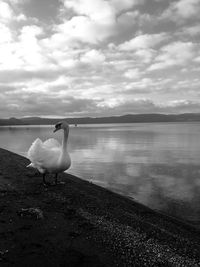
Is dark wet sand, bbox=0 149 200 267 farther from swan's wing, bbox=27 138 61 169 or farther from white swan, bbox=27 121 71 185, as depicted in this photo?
swan's wing, bbox=27 138 61 169

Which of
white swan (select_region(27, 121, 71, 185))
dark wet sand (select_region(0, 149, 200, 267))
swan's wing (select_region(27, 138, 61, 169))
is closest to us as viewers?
dark wet sand (select_region(0, 149, 200, 267))

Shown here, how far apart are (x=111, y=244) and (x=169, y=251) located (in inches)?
68.7

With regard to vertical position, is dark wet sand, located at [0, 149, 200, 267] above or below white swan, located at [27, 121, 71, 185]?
below

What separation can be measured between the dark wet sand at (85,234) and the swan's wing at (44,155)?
4.58 feet

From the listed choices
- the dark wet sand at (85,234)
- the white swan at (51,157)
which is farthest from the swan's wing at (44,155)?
the dark wet sand at (85,234)

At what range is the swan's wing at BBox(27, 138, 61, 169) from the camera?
13.5 metres

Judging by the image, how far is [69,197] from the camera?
1273 cm

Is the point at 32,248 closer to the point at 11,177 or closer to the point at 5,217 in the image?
the point at 5,217

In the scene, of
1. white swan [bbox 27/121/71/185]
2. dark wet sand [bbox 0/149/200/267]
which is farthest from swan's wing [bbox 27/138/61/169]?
dark wet sand [bbox 0/149/200/267]

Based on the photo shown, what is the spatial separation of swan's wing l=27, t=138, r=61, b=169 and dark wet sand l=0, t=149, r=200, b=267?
55.0 inches

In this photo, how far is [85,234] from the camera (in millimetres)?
8711

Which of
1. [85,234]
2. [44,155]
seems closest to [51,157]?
[44,155]

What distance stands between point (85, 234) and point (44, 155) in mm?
6022

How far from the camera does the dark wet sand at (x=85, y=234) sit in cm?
721
